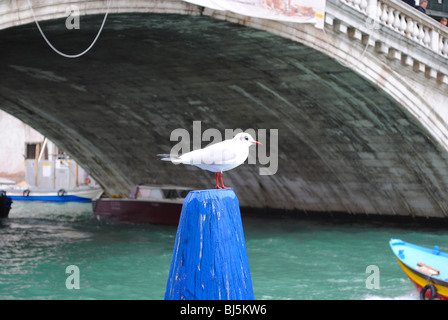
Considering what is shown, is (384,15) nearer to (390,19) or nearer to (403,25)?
(390,19)

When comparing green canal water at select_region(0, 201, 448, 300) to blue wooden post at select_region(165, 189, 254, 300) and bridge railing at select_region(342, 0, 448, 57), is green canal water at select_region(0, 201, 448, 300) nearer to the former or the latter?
bridge railing at select_region(342, 0, 448, 57)

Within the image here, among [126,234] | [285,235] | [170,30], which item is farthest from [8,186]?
[170,30]

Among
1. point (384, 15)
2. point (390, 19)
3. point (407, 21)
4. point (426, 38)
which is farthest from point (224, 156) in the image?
point (426, 38)

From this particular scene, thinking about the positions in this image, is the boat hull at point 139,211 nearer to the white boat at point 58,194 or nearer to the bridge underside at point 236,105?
the bridge underside at point 236,105

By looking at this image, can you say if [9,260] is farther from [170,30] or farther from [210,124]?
[210,124]

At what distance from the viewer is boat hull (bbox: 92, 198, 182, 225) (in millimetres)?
19266

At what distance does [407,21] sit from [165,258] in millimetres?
6740

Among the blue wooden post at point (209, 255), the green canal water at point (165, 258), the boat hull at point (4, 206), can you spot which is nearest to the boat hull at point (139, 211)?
the green canal water at point (165, 258)

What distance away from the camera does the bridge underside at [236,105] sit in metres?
12.4

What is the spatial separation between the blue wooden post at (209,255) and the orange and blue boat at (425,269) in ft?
21.8

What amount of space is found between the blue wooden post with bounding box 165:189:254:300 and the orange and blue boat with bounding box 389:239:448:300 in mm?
6642

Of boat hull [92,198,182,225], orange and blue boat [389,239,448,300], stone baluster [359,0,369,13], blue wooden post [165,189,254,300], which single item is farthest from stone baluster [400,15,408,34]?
blue wooden post [165,189,254,300]

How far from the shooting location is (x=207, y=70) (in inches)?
579

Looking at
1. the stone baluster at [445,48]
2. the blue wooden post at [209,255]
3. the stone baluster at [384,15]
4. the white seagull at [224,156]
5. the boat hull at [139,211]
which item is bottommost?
the boat hull at [139,211]
